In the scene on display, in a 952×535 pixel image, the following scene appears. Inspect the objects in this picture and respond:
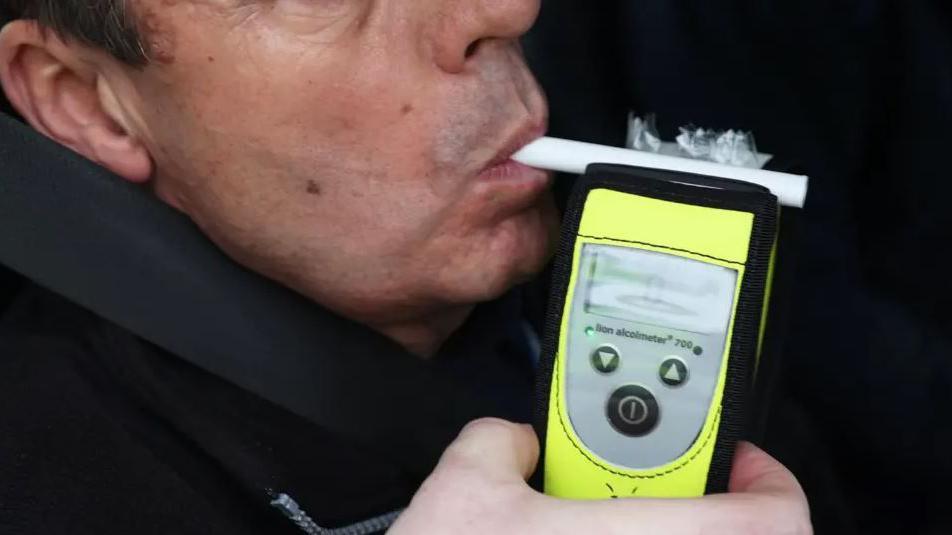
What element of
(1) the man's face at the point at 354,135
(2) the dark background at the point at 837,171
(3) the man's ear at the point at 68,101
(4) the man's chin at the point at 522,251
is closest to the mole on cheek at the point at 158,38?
(1) the man's face at the point at 354,135

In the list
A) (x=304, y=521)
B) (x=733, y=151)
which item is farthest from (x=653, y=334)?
(x=304, y=521)

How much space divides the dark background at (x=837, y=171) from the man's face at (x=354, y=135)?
266mm

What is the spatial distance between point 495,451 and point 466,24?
35 centimetres

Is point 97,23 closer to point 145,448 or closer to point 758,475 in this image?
point 145,448

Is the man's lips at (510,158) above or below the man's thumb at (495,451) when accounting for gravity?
above

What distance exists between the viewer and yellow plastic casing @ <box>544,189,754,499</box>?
2.47ft

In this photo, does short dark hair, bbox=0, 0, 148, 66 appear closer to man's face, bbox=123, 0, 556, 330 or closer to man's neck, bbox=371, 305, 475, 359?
man's face, bbox=123, 0, 556, 330

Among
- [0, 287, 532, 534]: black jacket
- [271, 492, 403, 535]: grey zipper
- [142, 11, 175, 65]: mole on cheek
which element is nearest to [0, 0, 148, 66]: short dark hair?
[142, 11, 175, 65]: mole on cheek

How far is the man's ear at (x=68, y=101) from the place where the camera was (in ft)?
3.26

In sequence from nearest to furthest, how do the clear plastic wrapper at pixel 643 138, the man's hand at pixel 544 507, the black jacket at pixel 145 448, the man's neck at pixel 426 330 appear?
the man's hand at pixel 544 507 → the black jacket at pixel 145 448 → the clear plastic wrapper at pixel 643 138 → the man's neck at pixel 426 330

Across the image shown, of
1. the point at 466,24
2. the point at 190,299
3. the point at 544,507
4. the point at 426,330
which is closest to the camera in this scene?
the point at 544,507

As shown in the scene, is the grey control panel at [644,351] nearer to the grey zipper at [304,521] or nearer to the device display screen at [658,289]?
the device display screen at [658,289]

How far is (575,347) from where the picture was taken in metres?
0.78

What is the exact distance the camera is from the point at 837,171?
117cm
